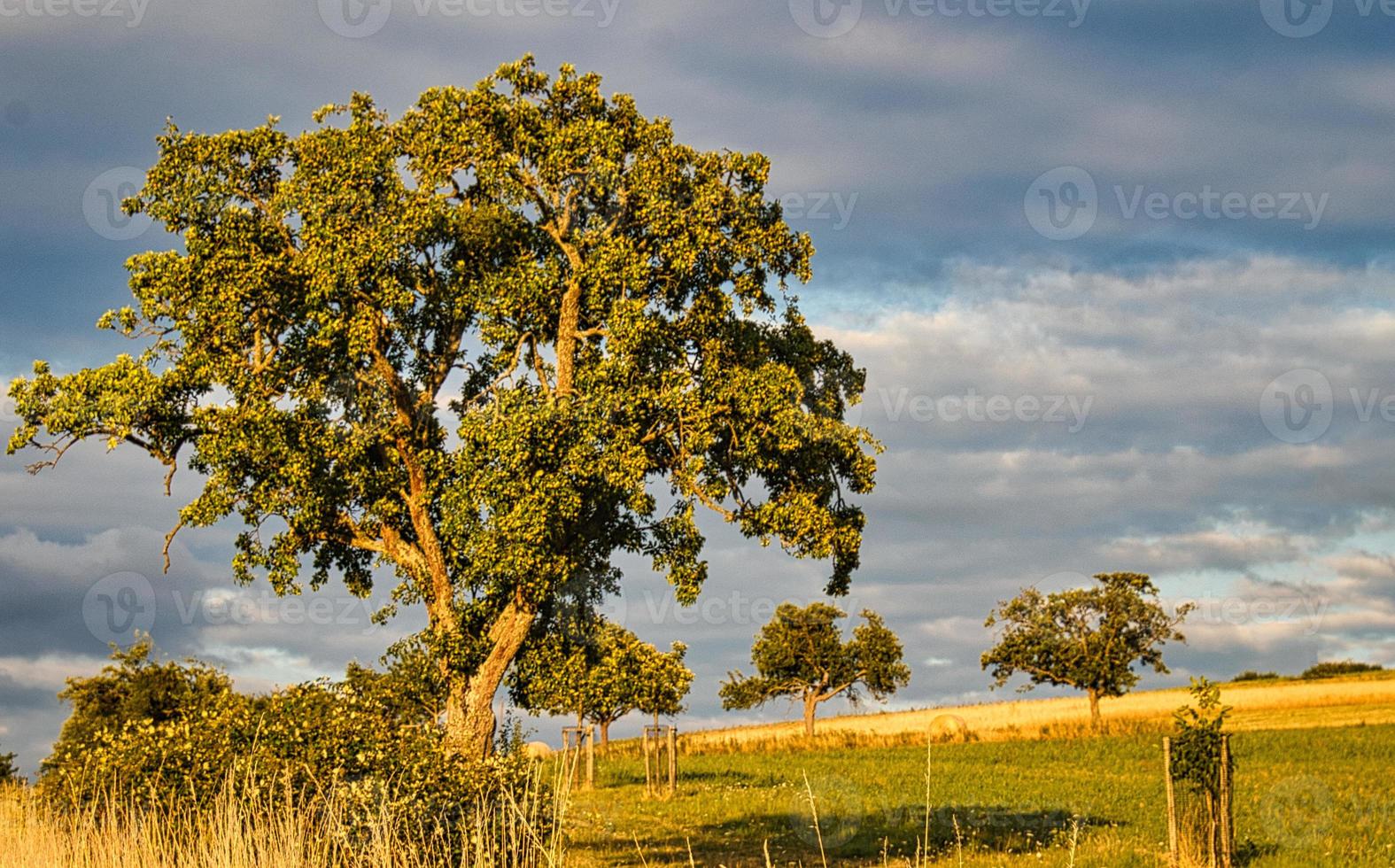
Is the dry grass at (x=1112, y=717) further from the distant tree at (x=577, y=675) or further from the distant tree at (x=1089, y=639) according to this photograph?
the distant tree at (x=577, y=675)

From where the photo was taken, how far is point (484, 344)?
82.2 feet

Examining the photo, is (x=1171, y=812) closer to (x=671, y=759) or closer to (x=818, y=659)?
(x=671, y=759)

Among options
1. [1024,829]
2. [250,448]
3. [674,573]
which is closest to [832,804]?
[1024,829]

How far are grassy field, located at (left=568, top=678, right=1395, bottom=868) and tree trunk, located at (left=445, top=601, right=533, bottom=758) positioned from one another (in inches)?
102

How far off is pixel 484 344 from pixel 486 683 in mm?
7004

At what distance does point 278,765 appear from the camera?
15.2 meters

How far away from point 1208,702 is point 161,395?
20425 mm

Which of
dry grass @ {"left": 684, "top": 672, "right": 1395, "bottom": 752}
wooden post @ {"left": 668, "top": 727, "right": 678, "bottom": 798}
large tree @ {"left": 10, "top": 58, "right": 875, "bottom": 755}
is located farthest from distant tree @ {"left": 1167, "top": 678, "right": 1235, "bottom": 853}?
dry grass @ {"left": 684, "top": 672, "right": 1395, "bottom": 752}

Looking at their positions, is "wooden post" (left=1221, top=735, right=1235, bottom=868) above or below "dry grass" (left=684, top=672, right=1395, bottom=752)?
above

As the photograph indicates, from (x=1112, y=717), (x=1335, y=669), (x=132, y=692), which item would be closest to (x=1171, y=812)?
(x=132, y=692)

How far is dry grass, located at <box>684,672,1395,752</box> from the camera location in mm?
60312

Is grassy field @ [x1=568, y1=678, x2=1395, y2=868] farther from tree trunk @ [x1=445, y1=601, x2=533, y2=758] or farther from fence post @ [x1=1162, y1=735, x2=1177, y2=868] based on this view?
tree trunk @ [x1=445, y1=601, x2=533, y2=758]

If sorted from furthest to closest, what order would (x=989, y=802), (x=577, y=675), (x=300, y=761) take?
(x=989, y=802)
(x=577, y=675)
(x=300, y=761)

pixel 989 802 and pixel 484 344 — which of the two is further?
pixel 989 802
